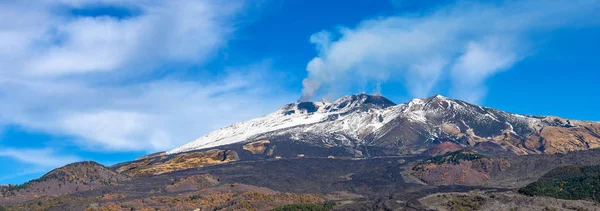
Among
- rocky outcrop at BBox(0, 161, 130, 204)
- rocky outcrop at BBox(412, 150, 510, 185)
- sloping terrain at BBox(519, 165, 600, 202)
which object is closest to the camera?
sloping terrain at BBox(519, 165, 600, 202)

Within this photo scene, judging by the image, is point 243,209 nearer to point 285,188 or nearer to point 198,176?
point 285,188

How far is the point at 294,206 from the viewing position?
122688 mm

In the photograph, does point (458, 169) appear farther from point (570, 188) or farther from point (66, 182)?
point (66, 182)

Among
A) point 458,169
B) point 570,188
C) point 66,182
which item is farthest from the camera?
point 458,169

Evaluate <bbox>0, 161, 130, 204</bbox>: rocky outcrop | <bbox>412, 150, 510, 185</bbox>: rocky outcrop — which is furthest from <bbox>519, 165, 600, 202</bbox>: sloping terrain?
<bbox>0, 161, 130, 204</bbox>: rocky outcrop

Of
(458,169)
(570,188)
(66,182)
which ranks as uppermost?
(66,182)

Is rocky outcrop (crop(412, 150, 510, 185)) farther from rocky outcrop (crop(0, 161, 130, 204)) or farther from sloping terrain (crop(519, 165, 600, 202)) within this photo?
rocky outcrop (crop(0, 161, 130, 204))

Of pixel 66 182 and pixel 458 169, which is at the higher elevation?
pixel 66 182

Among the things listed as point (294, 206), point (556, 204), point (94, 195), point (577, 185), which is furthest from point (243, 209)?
point (577, 185)

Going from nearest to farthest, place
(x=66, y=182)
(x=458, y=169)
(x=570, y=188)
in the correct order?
(x=570, y=188) < (x=66, y=182) < (x=458, y=169)

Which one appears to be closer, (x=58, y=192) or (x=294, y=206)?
(x=294, y=206)

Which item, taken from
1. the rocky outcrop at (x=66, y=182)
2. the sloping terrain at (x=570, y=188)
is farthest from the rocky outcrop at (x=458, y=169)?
the rocky outcrop at (x=66, y=182)

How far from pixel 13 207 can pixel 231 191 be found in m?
48.0

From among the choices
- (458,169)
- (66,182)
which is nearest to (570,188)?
(458,169)
